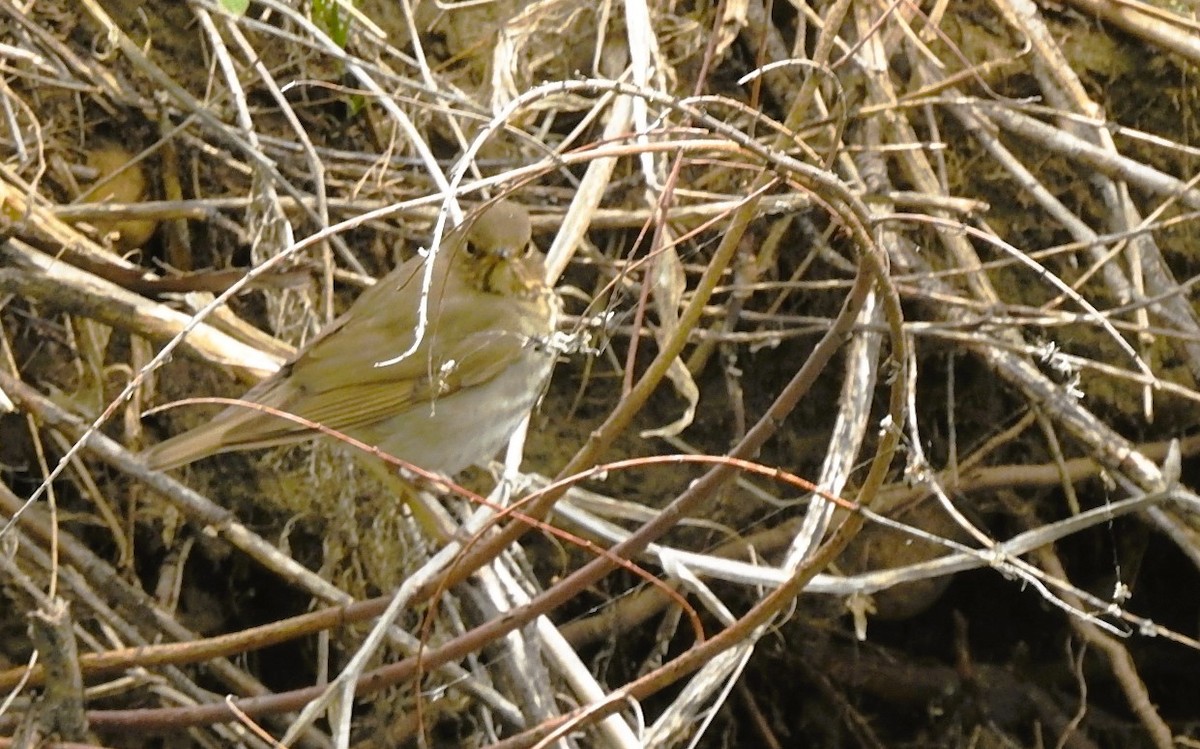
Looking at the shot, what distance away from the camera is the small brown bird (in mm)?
2285

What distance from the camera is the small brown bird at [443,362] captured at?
2.29 meters

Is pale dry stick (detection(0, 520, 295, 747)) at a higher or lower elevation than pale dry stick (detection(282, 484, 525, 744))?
lower

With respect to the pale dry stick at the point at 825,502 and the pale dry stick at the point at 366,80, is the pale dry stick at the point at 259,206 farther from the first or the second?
the pale dry stick at the point at 825,502

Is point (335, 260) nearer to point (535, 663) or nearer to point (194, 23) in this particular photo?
point (194, 23)

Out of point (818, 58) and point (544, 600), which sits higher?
point (818, 58)

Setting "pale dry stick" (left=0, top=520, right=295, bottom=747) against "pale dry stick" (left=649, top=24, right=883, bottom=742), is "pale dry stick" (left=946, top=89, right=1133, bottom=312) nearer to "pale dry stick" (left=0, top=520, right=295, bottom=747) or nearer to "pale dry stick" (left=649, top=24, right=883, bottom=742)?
"pale dry stick" (left=649, top=24, right=883, bottom=742)

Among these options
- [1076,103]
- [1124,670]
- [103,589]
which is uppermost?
[1076,103]

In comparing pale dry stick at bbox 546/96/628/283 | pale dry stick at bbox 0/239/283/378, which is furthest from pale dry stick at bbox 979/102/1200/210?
pale dry stick at bbox 0/239/283/378

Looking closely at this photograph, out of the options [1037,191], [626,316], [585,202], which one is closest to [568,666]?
[626,316]

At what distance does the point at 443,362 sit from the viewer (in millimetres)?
2373

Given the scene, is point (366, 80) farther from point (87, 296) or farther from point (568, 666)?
point (568, 666)

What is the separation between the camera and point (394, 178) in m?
2.69

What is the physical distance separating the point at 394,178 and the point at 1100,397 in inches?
65.1

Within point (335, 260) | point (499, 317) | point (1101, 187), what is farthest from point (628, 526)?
point (1101, 187)
